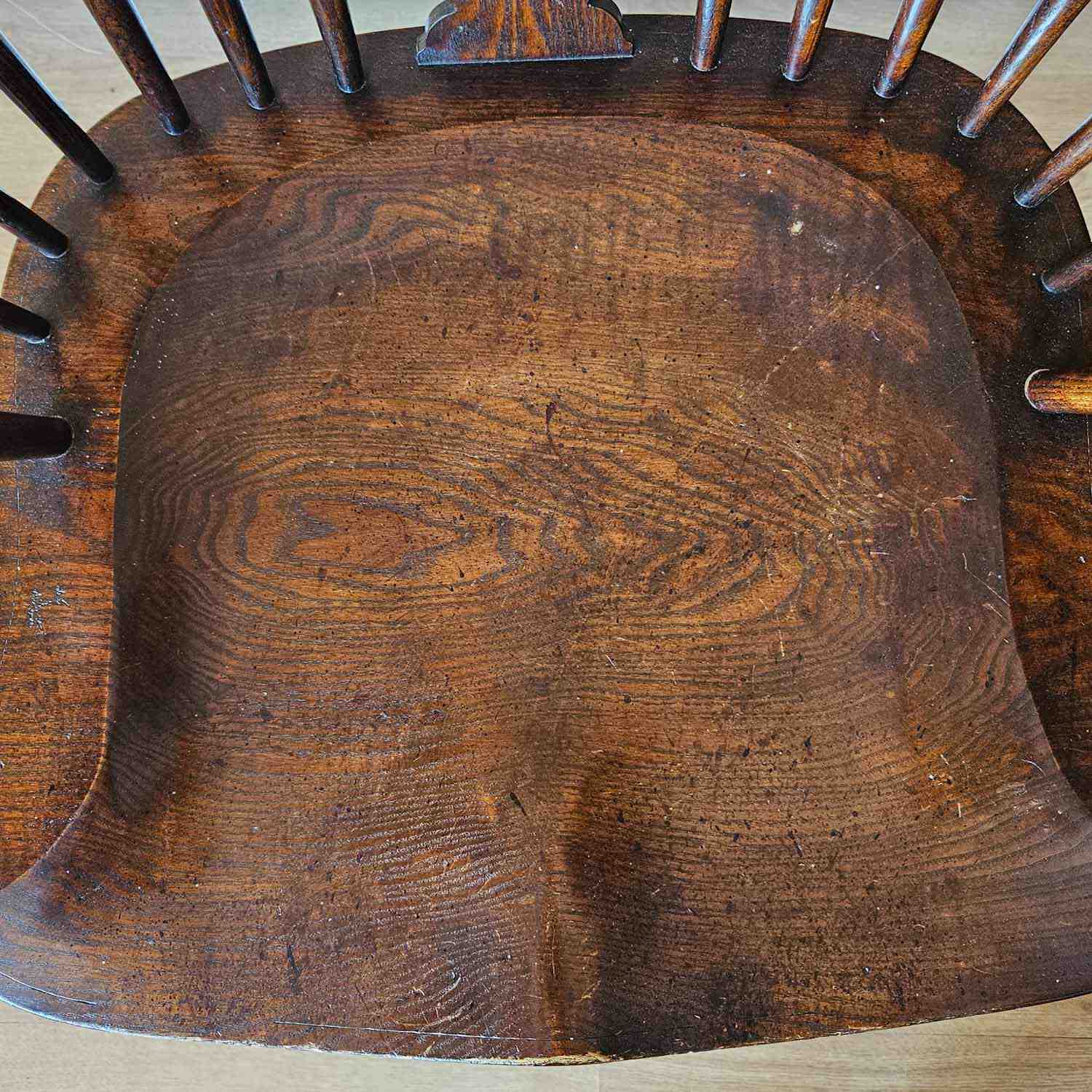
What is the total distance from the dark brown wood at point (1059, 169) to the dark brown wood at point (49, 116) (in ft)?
2.23

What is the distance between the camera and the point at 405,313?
2.24 feet

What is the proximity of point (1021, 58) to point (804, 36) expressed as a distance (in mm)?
145

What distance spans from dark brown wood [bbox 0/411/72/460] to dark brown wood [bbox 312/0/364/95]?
0.33 metres

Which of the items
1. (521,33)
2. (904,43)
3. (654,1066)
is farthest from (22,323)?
(654,1066)

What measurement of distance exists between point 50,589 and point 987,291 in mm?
714

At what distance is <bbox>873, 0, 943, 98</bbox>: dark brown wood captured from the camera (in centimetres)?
62

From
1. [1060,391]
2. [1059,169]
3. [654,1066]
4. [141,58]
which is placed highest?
[141,58]

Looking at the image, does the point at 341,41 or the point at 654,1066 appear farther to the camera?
the point at 654,1066

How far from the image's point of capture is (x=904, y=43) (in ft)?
2.12

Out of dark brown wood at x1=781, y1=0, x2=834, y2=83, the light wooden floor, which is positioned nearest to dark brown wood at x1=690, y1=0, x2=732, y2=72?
dark brown wood at x1=781, y1=0, x2=834, y2=83

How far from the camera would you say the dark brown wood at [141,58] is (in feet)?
1.98

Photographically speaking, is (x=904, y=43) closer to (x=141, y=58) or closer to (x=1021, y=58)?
(x=1021, y=58)

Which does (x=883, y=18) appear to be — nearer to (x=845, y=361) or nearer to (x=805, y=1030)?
(x=845, y=361)

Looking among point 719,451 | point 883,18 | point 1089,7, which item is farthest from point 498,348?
point 1089,7
